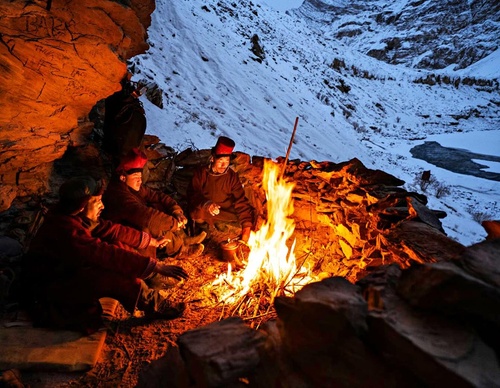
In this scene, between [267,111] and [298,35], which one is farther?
[298,35]

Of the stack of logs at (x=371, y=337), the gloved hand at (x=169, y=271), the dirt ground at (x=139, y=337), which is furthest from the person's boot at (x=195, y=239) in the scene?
the stack of logs at (x=371, y=337)

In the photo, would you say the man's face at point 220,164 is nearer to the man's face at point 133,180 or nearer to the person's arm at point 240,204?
the person's arm at point 240,204

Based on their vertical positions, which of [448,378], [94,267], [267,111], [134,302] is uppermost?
[267,111]

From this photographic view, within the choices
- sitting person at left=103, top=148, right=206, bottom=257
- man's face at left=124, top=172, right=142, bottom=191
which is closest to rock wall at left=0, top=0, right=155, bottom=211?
sitting person at left=103, top=148, right=206, bottom=257

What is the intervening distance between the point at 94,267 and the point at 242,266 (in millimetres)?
2167

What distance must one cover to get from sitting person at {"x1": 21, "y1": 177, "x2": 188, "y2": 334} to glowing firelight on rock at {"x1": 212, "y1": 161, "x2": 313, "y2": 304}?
946 mm

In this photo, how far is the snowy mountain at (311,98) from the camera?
37.5ft

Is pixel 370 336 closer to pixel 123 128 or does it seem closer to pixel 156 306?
pixel 156 306

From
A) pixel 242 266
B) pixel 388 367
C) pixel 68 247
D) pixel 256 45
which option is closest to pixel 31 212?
pixel 68 247

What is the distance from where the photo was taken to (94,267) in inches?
105

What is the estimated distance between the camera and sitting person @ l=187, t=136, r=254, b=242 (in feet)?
15.3

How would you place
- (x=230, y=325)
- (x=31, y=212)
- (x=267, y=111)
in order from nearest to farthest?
(x=230, y=325) < (x=31, y=212) < (x=267, y=111)

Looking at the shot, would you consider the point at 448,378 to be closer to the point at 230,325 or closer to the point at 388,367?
the point at 388,367

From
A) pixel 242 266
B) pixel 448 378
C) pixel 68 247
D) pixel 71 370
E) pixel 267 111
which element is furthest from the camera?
pixel 267 111
